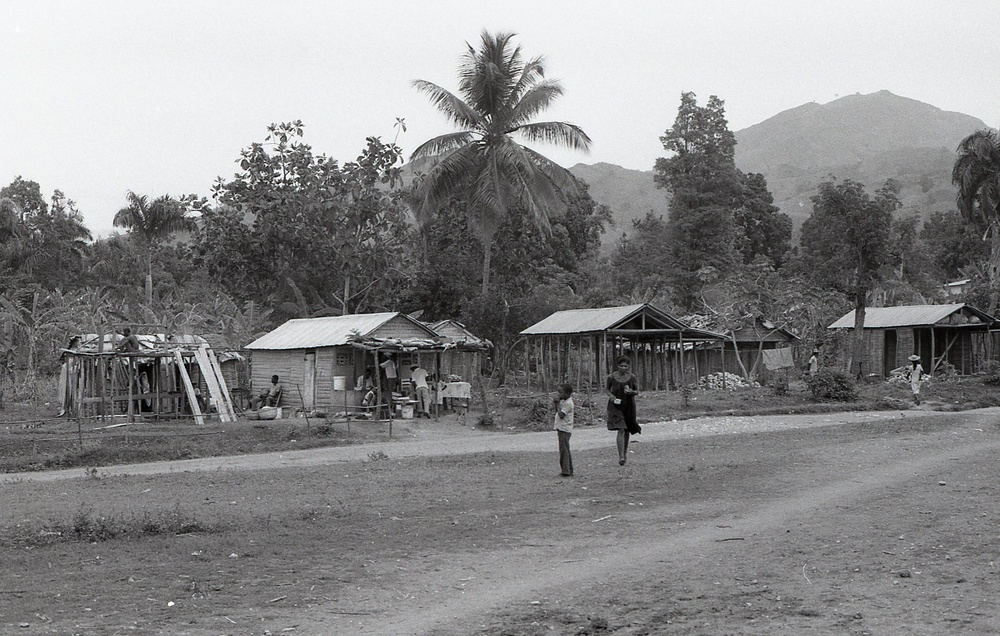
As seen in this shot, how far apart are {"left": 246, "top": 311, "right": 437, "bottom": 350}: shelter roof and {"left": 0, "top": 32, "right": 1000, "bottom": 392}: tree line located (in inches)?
80.0

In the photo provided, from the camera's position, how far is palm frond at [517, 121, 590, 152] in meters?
37.6

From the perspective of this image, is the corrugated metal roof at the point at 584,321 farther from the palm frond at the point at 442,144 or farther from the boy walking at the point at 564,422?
the boy walking at the point at 564,422

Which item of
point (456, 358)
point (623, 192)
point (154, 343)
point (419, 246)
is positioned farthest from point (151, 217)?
point (623, 192)

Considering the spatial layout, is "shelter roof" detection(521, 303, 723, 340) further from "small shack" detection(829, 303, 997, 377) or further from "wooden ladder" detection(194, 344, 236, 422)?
"wooden ladder" detection(194, 344, 236, 422)

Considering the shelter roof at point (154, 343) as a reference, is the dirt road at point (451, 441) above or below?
below

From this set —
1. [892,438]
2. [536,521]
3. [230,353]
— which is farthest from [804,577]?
[230,353]

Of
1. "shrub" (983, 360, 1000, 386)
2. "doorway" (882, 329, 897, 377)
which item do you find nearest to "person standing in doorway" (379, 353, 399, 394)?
"shrub" (983, 360, 1000, 386)

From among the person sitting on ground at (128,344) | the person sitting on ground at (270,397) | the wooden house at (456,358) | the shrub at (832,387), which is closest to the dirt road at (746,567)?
the person sitting on ground at (128,344)

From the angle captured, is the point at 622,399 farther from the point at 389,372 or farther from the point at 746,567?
the point at 389,372

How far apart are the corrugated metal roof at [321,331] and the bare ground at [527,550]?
1066 cm

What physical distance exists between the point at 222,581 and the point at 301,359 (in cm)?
2058

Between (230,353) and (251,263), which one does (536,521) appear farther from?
(251,263)

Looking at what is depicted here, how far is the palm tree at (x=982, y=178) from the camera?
50.0 meters

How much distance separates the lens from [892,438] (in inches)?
820
